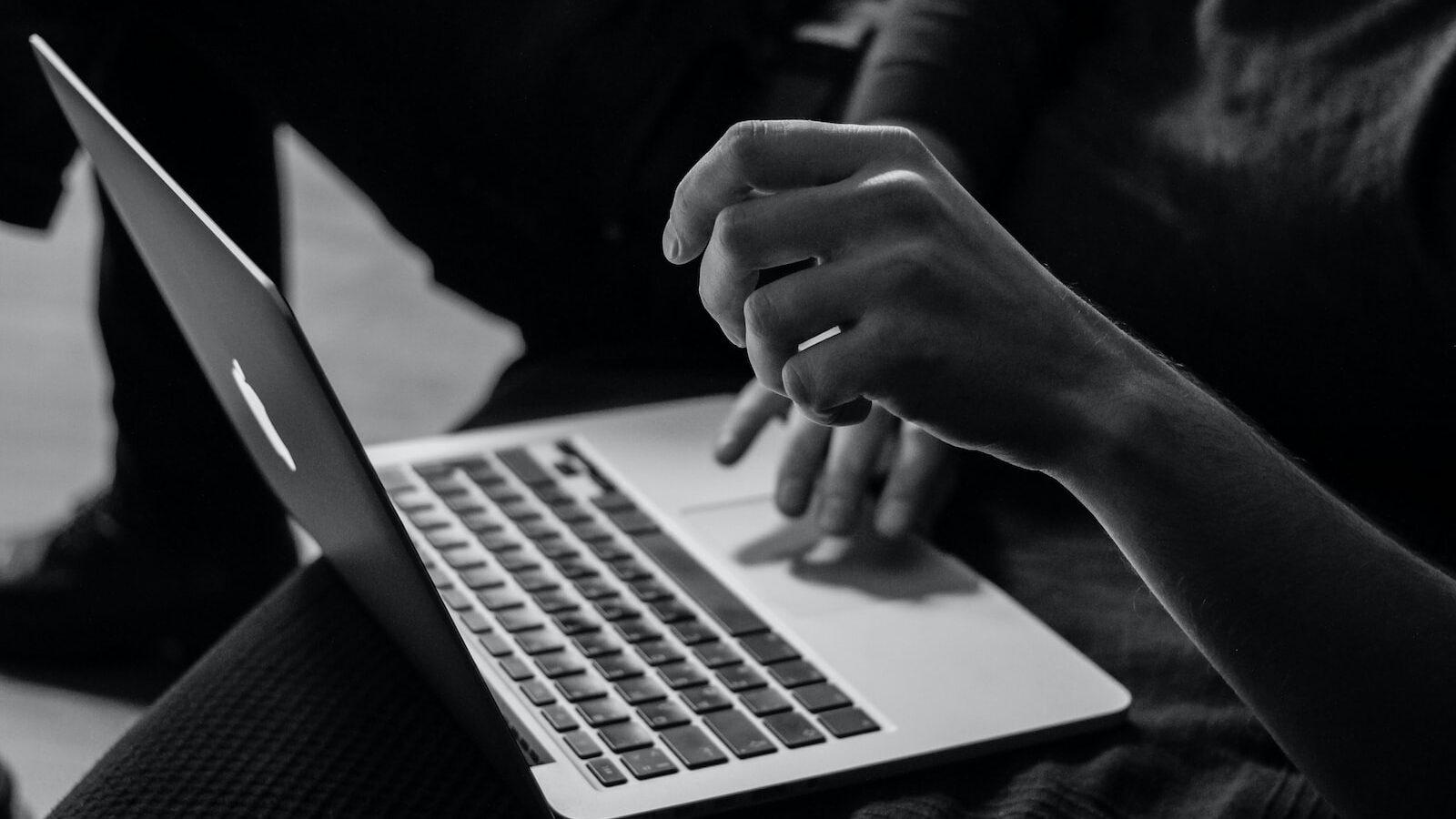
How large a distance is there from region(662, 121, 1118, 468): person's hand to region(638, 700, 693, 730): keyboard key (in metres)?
0.15

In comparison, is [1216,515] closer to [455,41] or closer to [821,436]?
[821,436]

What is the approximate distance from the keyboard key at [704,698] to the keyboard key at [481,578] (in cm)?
12

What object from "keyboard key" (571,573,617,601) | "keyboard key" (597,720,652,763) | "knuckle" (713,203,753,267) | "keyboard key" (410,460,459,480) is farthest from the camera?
"keyboard key" (410,460,459,480)

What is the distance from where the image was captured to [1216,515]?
456 mm

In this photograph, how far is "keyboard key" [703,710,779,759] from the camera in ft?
1.69

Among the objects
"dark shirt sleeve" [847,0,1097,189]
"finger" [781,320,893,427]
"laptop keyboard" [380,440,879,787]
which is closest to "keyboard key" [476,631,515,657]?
"laptop keyboard" [380,440,879,787]

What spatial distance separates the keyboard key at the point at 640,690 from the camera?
0.54m

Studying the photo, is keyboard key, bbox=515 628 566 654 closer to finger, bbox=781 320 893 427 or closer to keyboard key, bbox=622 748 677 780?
keyboard key, bbox=622 748 677 780

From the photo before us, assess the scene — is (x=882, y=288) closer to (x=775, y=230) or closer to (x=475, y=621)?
(x=775, y=230)

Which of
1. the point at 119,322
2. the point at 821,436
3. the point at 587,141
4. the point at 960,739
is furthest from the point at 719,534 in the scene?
the point at 119,322

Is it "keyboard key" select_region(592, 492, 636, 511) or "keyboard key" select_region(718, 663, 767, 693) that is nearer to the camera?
"keyboard key" select_region(718, 663, 767, 693)

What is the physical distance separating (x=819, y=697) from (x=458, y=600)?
16 centimetres

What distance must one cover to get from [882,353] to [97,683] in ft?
3.08

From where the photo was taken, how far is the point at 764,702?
0.54 metres
